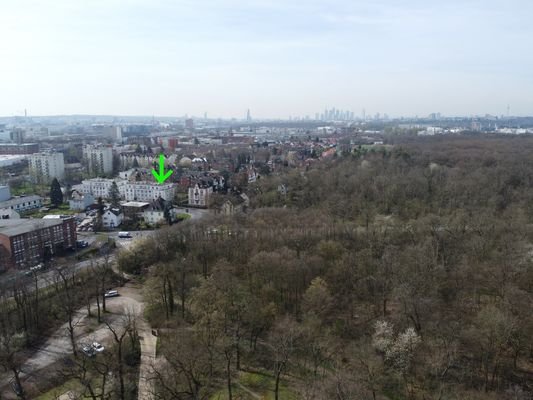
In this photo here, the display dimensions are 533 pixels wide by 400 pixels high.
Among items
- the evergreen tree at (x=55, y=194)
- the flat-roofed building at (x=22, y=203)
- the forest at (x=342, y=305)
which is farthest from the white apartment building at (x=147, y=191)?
the forest at (x=342, y=305)

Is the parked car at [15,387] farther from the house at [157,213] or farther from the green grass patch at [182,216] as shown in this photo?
the green grass patch at [182,216]

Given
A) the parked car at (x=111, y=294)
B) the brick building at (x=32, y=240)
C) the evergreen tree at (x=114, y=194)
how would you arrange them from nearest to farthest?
1. the parked car at (x=111, y=294)
2. the brick building at (x=32, y=240)
3. the evergreen tree at (x=114, y=194)

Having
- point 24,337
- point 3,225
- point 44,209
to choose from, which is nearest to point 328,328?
point 24,337

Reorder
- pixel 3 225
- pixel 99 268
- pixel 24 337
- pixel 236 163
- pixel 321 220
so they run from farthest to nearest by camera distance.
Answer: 1. pixel 236 163
2. pixel 321 220
3. pixel 3 225
4. pixel 99 268
5. pixel 24 337

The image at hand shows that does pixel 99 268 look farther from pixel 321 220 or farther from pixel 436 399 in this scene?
pixel 436 399

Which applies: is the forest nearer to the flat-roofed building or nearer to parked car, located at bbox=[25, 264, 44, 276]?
parked car, located at bbox=[25, 264, 44, 276]

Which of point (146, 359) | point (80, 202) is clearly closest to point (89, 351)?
point (146, 359)
